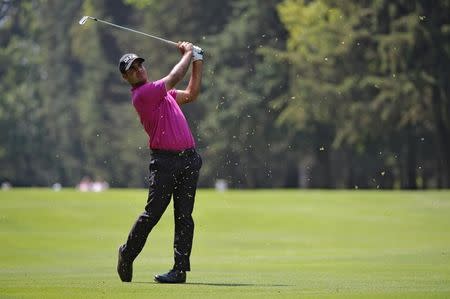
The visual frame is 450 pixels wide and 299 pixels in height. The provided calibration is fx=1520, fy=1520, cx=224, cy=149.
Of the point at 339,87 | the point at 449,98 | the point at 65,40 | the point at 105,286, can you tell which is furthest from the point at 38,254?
the point at 65,40

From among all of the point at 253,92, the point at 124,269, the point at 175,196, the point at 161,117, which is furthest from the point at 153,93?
the point at 253,92

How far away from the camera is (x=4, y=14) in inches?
3113

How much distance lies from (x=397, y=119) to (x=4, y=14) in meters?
28.0

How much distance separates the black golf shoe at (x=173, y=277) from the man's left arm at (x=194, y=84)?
149cm

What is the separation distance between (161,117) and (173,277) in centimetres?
138

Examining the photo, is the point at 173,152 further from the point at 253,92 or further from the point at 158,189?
the point at 253,92

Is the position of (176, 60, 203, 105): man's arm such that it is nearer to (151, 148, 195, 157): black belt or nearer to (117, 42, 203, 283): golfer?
(117, 42, 203, 283): golfer

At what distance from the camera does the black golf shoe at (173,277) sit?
12945 millimetres

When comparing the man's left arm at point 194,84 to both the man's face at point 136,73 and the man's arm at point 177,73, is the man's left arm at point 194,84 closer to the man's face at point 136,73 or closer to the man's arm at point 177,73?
the man's arm at point 177,73

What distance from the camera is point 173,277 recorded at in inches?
511

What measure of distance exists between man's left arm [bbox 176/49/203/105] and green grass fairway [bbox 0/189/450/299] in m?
1.61

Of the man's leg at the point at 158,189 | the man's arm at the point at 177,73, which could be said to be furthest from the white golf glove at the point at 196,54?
the man's leg at the point at 158,189

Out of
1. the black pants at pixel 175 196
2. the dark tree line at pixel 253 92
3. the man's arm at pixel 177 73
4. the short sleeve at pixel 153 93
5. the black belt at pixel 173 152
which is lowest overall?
the black pants at pixel 175 196

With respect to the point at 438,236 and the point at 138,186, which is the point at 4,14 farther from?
the point at 438,236
